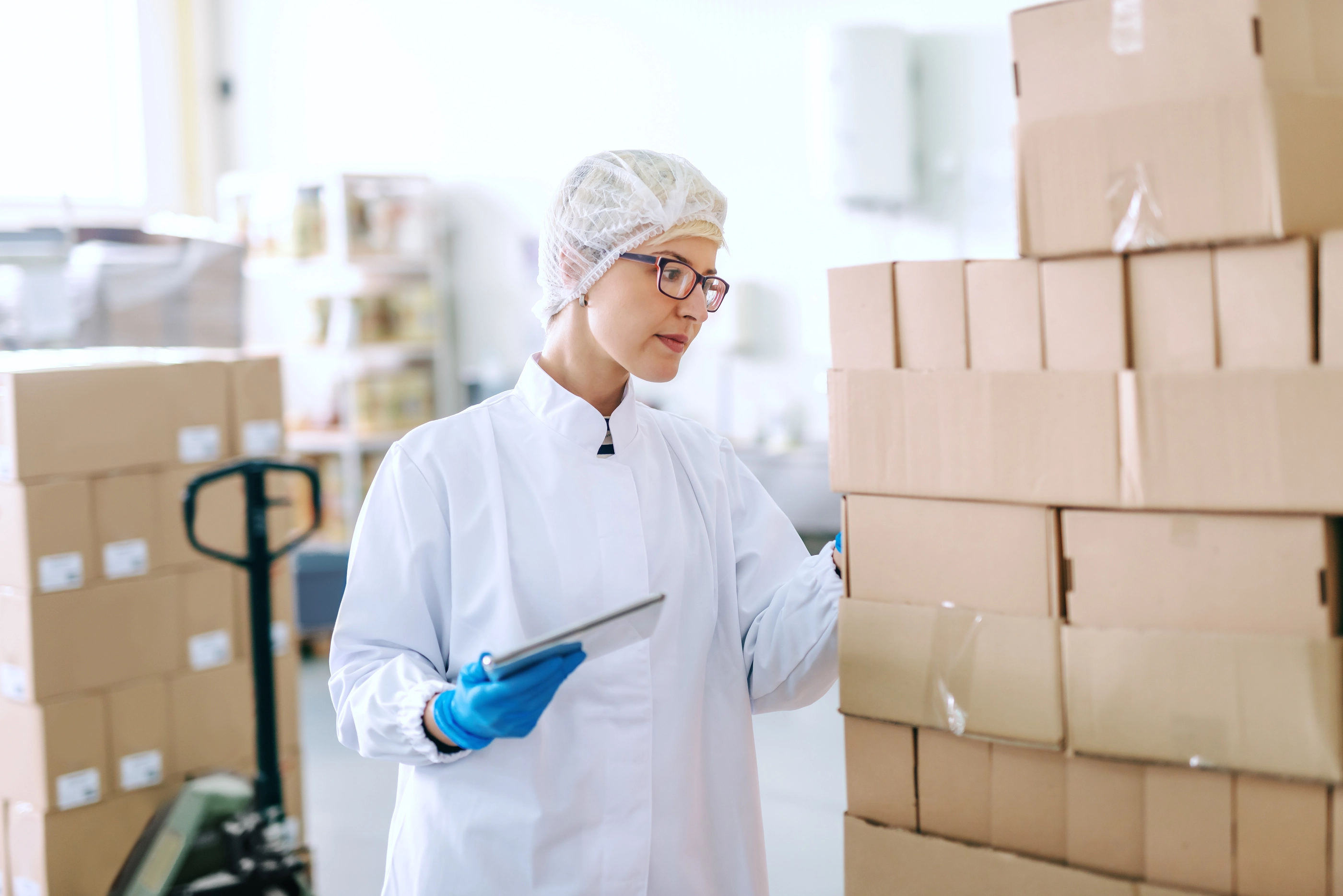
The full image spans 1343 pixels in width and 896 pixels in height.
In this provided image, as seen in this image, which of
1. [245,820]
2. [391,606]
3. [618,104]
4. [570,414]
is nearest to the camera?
[391,606]

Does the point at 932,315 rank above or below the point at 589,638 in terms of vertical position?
Result: above

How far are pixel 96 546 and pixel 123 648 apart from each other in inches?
10.1

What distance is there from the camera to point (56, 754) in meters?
2.43

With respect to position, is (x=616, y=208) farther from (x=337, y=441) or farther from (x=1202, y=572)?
(x=337, y=441)

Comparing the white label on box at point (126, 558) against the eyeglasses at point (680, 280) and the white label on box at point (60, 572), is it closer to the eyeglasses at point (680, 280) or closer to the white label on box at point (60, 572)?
the white label on box at point (60, 572)

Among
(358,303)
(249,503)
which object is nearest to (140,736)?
(249,503)

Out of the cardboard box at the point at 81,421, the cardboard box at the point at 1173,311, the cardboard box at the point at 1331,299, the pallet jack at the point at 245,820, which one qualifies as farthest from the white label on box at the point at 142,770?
the cardboard box at the point at 1331,299

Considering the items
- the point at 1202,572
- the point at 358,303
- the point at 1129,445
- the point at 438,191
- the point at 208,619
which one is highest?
the point at 438,191

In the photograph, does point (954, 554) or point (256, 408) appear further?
point (256, 408)

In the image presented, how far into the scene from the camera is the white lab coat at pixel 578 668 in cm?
137

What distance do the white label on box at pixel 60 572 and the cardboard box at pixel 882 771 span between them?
199cm

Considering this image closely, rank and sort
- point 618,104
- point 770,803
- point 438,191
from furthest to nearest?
point 438,191, point 618,104, point 770,803

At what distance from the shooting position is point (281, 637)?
2.87 metres

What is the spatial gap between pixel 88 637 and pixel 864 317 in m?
2.13
